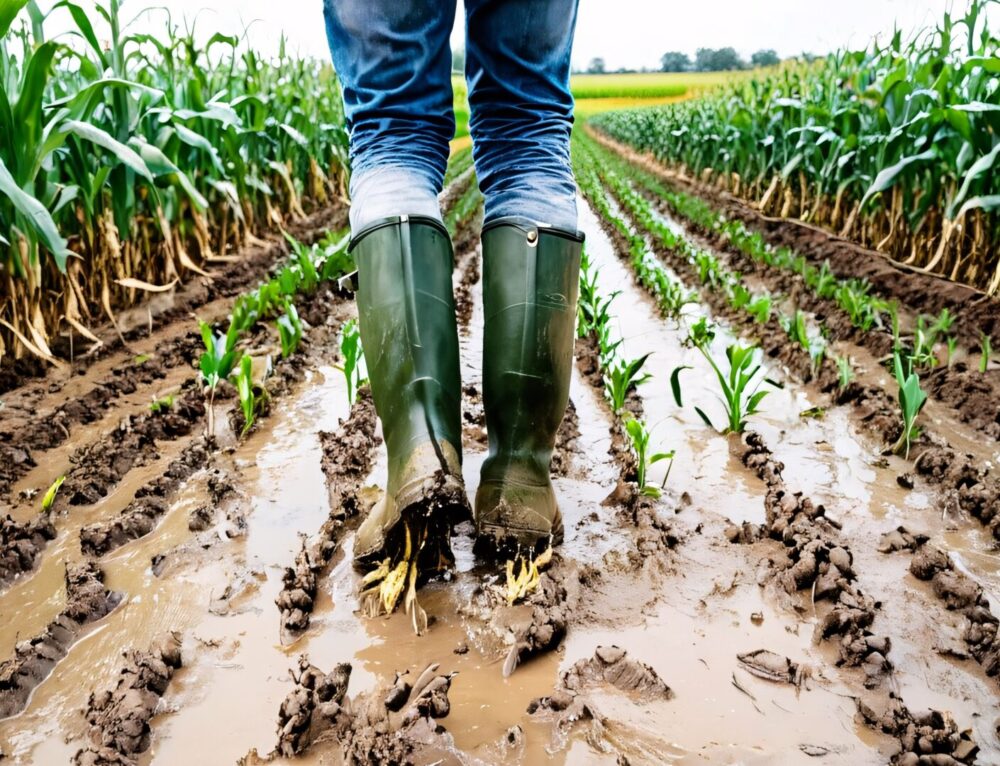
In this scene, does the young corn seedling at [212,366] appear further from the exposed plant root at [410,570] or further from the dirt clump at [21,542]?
the exposed plant root at [410,570]

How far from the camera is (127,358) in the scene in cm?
332

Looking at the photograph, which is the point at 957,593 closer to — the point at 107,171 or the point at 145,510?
the point at 145,510

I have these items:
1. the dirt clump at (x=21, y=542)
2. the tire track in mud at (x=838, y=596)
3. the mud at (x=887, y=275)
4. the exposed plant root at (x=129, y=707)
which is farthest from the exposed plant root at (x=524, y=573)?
the mud at (x=887, y=275)

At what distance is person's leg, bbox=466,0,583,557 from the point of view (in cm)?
159

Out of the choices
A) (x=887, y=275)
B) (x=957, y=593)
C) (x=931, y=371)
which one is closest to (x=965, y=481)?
(x=957, y=593)

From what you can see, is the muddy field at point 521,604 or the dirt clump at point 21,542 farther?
the dirt clump at point 21,542

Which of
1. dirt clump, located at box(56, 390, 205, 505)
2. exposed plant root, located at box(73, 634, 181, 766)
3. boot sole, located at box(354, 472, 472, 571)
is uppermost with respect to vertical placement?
boot sole, located at box(354, 472, 472, 571)

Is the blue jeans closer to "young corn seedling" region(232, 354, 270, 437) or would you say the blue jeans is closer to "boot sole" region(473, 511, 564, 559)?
"boot sole" region(473, 511, 564, 559)

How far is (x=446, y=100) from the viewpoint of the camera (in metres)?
1.70

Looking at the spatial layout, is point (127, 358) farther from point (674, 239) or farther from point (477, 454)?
point (674, 239)

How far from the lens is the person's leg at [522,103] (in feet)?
5.20

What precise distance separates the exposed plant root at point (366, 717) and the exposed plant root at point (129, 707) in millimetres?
195

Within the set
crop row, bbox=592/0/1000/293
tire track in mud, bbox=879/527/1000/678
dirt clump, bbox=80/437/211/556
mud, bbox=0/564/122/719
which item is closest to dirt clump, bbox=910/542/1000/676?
tire track in mud, bbox=879/527/1000/678

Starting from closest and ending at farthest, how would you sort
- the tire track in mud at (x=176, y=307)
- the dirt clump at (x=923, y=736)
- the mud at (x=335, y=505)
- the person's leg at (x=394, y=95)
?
the dirt clump at (x=923, y=736) < the mud at (x=335, y=505) < the person's leg at (x=394, y=95) < the tire track in mud at (x=176, y=307)
